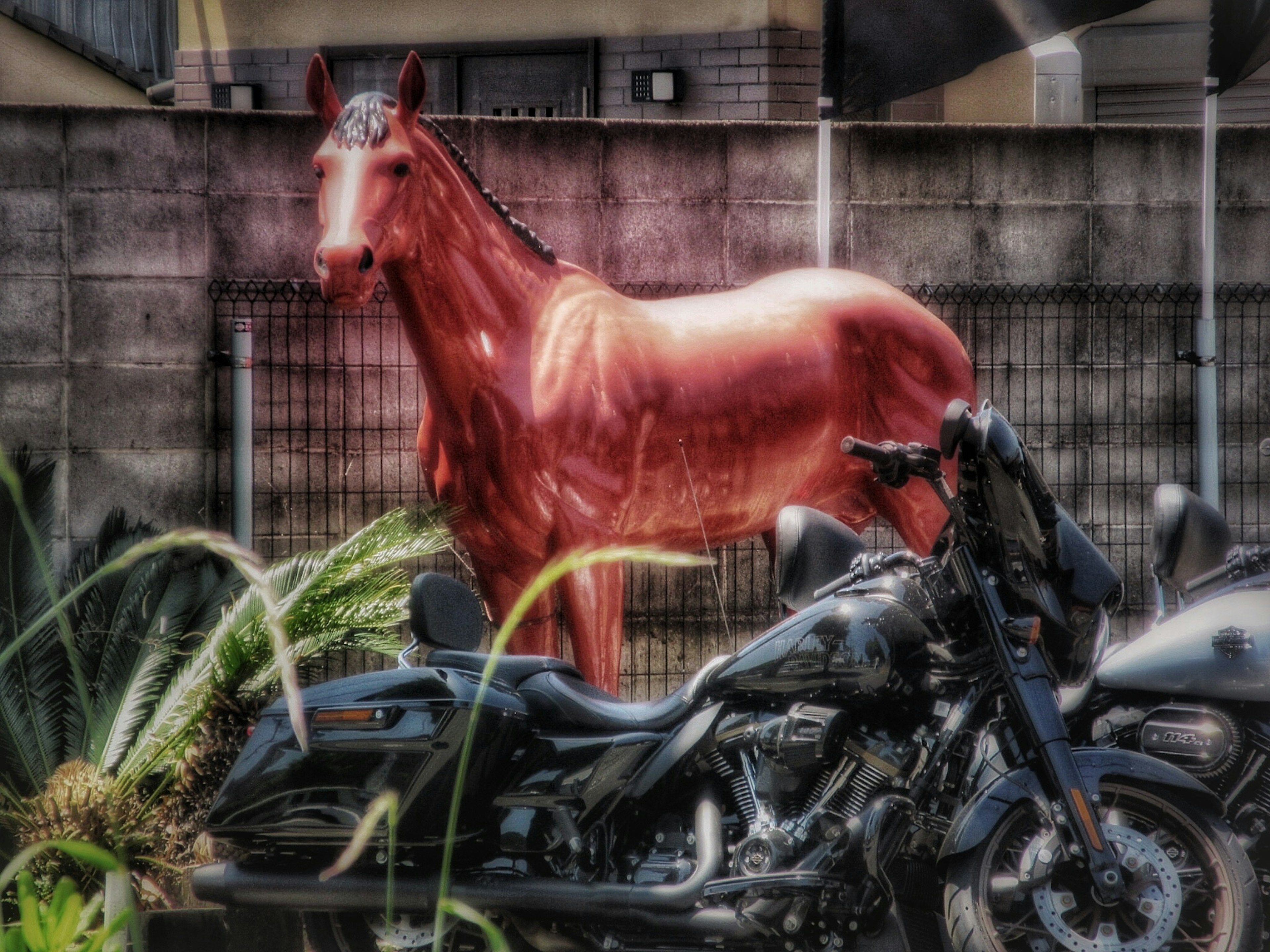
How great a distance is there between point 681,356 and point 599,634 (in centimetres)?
90

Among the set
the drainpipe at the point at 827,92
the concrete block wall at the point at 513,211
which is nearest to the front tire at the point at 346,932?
the drainpipe at the point at 827,92

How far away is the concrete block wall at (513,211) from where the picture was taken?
252 inches

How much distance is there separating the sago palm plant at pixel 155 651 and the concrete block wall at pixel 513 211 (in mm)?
1109

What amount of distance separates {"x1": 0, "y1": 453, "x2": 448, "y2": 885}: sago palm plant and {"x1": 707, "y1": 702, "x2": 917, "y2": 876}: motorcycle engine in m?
1.42

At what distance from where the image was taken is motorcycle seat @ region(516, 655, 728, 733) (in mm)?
3314

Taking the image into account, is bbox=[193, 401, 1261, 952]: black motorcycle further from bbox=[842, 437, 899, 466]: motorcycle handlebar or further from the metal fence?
the metal fence

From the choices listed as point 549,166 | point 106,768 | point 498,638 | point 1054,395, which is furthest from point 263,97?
point 498,638

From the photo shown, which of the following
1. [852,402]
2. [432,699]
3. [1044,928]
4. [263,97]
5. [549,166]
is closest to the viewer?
[1044,928]

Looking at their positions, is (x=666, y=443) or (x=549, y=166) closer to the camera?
(x=666, y=443)

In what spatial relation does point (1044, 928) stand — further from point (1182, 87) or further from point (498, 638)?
point (1182, 87)

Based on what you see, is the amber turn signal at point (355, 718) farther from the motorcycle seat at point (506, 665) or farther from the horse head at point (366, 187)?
the horse head at point (366, 187)

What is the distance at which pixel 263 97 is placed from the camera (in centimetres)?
1038

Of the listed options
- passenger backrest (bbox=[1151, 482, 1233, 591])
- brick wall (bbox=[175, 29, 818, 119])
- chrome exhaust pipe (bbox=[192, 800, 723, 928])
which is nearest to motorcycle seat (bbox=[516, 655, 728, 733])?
chrome exhaust pipe (bbox=[192, 800, 723, 928])

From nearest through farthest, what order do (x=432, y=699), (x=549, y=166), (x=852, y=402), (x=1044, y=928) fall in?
1. (x=1044, y=928)
2. (x=432, y=699)
3. (x=852, y=402)
4. (x=549, y=166)
